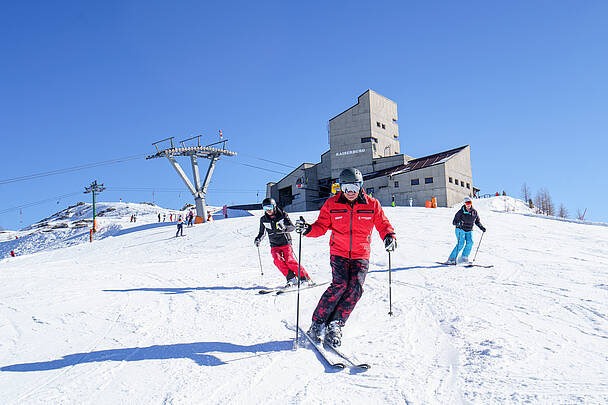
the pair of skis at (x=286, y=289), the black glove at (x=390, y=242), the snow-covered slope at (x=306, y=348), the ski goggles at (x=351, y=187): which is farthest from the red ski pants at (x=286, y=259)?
the ski goggles at (x=351, y=187)

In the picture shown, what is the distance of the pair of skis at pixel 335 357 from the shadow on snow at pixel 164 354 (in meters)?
0.31

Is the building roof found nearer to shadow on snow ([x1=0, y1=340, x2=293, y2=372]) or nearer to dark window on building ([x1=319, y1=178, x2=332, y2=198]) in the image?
dark window on building ([x1=319, y1=178, x2=332, y2=198])

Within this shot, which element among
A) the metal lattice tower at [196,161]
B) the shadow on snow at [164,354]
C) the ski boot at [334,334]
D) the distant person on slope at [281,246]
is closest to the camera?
the shadow on snow at [164,354]

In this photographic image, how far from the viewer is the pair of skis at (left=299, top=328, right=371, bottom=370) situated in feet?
10.0

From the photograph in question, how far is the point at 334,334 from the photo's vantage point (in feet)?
11.7

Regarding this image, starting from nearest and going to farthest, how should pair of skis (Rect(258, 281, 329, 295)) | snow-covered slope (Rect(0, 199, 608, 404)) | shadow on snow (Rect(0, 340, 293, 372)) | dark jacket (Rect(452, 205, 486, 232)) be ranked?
snow-covered slope (Rect(0, 199, 608, 404)) < shadow on snow (Rect(0, 340, 293, 372)) < pair of skis (Rect(258, 281, 329, 295)) < dark jacket (Rect(452, 205, 486, 232))

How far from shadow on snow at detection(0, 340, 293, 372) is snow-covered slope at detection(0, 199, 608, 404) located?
0.02 meters

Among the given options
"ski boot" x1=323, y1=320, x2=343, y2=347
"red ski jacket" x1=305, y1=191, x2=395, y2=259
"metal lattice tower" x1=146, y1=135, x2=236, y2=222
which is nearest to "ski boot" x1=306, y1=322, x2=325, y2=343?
"ski boot" x1=323, y1=320, x2=343, y2=347

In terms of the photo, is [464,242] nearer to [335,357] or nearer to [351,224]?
[351,224]

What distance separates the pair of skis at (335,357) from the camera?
3.06m

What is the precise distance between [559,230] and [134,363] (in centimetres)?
1688

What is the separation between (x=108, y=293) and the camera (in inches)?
284

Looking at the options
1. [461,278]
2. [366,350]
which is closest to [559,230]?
[461,278]

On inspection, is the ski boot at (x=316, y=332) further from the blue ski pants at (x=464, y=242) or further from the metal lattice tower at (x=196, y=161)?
the metal lattice tower at (x=196, y=161)
